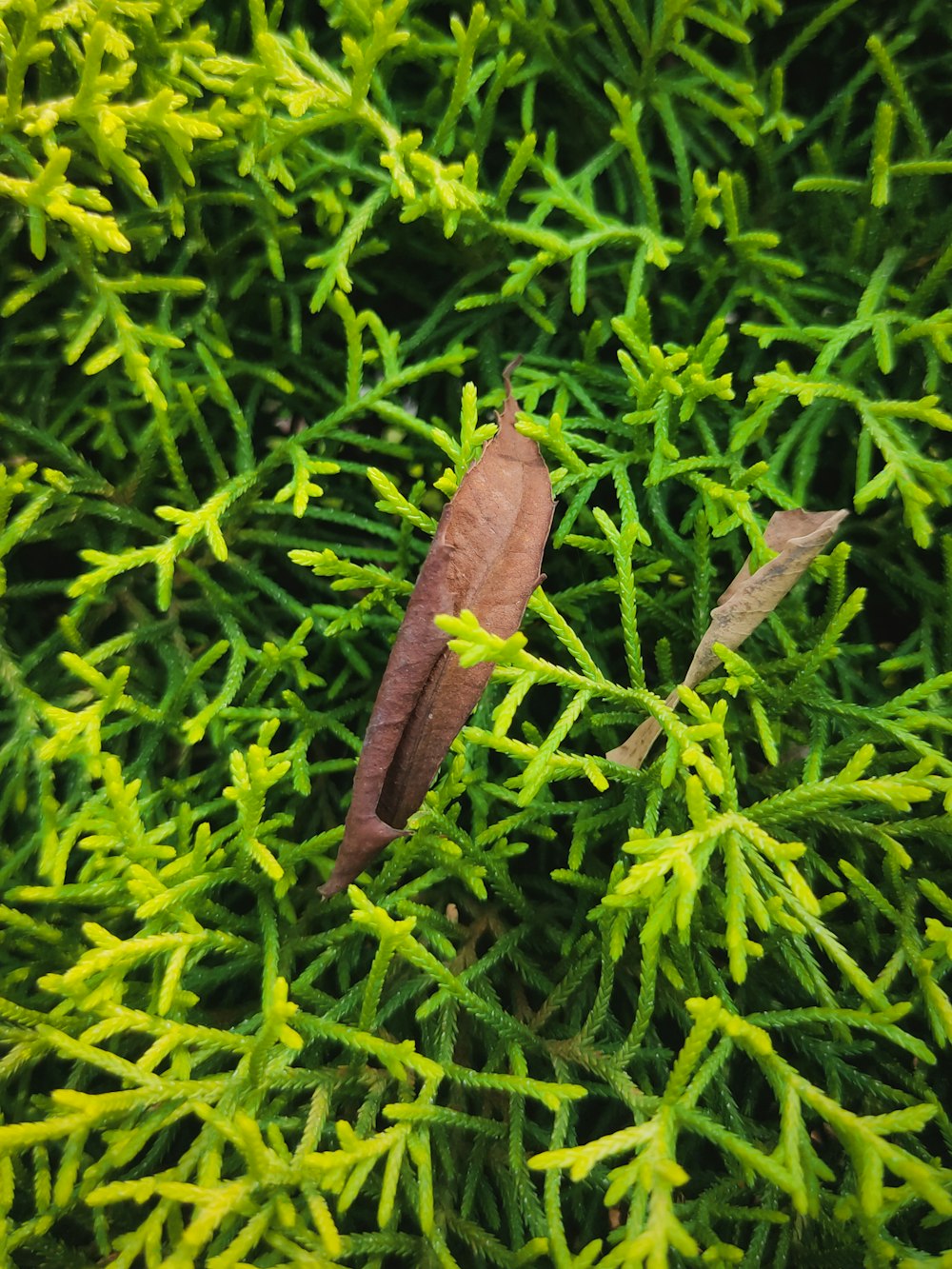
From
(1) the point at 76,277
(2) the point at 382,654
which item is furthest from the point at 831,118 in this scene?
(1) the point at 76,277

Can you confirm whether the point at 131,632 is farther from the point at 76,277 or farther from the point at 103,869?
the point at 76,277

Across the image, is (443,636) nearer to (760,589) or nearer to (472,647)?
(472,647)

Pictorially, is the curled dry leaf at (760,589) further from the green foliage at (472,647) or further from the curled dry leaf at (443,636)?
the curled dry leaf at (443,636)

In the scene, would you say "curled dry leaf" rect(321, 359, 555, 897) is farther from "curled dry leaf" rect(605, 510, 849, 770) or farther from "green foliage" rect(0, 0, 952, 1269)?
"curled dry leaf" rect(605, 510, 849, 770)

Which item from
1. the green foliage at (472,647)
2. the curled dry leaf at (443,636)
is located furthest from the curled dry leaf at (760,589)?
the curled dry leaf at (443,636)

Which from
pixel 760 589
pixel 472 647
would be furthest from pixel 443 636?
pixel 760 589

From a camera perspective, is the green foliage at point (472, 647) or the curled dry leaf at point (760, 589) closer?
the green foliage at point (472, 647)
